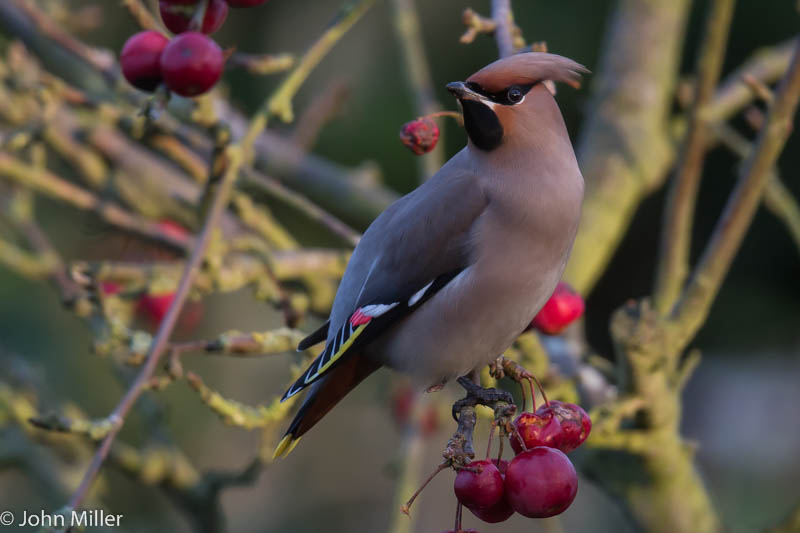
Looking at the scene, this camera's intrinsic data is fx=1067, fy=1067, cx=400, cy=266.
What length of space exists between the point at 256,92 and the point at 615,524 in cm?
307

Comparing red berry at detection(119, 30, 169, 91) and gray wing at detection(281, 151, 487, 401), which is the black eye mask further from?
red berry at detection(119, 30, 169, 91)

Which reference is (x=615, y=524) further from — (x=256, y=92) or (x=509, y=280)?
(x=509, y=280)

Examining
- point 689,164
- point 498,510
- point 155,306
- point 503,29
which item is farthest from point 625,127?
point 498,510

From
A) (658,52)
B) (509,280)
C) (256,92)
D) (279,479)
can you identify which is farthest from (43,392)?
(279,479)

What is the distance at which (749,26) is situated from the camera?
5.34 meters

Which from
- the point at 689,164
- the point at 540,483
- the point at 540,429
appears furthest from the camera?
the point at 689,164

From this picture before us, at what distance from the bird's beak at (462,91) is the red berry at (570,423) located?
56cm

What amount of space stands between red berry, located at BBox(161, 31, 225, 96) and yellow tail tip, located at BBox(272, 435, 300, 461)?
2.15 feet

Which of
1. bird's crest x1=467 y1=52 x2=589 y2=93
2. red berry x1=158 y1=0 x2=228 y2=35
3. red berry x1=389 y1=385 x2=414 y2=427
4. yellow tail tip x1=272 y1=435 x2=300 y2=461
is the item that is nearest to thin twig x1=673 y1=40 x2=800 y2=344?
bird's crest x1=467 y1=52 x2=589 y2=93

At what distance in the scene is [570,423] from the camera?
5.63 ft

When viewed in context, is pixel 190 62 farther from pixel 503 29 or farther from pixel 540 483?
pixel 540 483

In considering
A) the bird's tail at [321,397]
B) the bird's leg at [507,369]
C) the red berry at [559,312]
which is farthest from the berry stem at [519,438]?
the red berry at [559,312]

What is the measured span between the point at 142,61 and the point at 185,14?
113 millimetres

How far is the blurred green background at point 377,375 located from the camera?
514 centimetres
